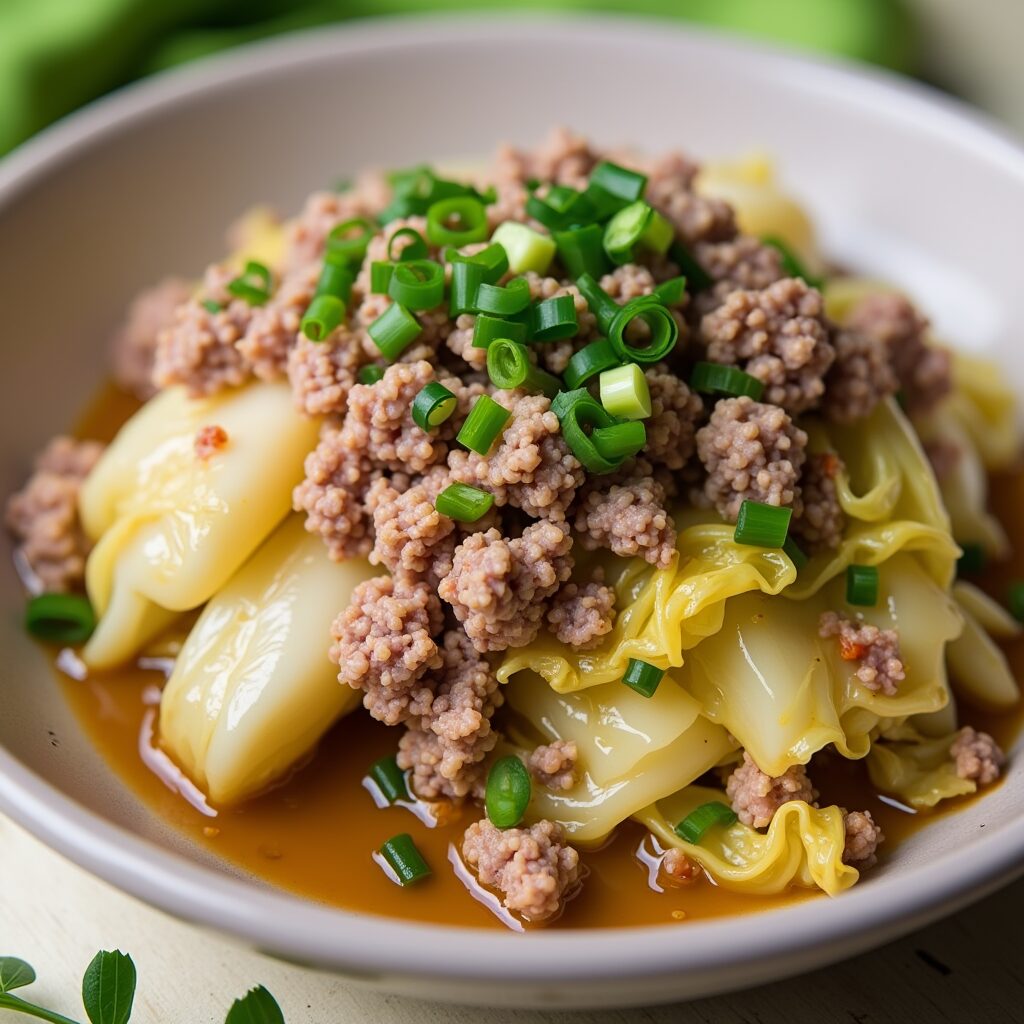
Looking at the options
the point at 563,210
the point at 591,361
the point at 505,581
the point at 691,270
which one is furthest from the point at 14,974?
the point at 691,270

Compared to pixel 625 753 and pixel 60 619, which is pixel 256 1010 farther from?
pixel 60 619

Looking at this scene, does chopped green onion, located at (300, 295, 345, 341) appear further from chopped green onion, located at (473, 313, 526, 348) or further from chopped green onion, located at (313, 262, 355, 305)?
chopped green onion, located at (473, 313, 526, 348)

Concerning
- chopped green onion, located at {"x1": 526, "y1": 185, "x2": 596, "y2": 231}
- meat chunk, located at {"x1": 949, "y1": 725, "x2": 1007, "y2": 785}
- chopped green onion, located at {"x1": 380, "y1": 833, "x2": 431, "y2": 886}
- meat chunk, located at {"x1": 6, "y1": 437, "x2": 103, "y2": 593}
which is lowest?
meat chunk, located at {"x1": 949, "y1": 725, "x2": 1007, "y2": 785}

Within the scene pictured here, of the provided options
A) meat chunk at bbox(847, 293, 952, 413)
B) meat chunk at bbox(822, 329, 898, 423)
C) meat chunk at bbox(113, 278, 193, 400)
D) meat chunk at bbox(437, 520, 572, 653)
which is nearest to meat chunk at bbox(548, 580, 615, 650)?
meat chunk at bbox(437, 520, 572, 653)

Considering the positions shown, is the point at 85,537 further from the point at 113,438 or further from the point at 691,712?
the point at 691,712

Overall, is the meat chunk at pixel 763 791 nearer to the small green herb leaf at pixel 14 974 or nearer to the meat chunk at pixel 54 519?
the small green herb leaf at pixel 14 974

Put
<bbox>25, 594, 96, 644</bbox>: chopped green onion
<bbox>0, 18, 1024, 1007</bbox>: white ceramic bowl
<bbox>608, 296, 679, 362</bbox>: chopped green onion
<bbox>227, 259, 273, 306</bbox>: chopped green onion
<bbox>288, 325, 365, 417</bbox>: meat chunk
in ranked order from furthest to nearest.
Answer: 1. <bbox>0, 18, 1024, 1007</bbox>: white ceramic bowl
2. <bbox>25, 594, 96, 644</bbox>: chopped green onion
3. <bbox>227, 259, 273, 306</bbox>: chopped green onion
4. <bbox>288, 325, 365, 417</bbox>: meat chunk
5. <bbox>608, 296, 679, 362</bbox>: chopped green onion

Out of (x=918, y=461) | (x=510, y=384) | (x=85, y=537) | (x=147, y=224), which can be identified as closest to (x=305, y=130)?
(x=147, y=224)
